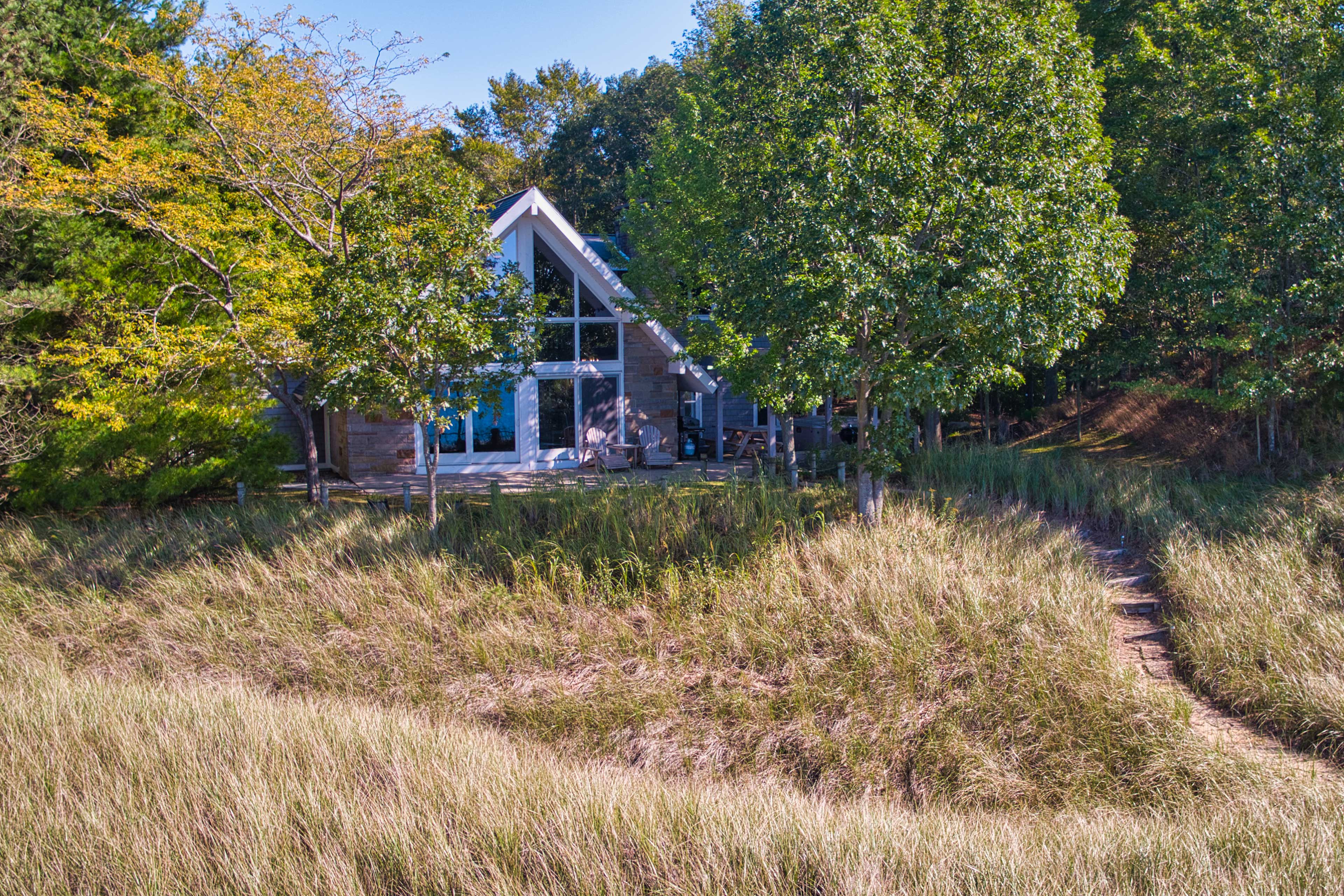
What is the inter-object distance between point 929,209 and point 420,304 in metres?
5.64

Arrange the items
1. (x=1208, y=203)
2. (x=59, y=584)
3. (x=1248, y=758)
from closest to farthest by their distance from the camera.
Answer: (x=1248, y=758) → (x=59, y=584) → (x=1208, y=203)

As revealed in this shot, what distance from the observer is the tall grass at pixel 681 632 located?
20.8ft

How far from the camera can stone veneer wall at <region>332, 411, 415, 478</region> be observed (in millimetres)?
15914

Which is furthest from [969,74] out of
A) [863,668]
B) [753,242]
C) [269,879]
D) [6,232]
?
[6,232]

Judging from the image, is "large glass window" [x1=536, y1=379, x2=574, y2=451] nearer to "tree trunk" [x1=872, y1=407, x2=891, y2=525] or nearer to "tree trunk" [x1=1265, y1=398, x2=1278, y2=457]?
"tree trunk" [x1=872, y1=407, x2=891, y2=525]

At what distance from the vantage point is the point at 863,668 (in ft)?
23.7

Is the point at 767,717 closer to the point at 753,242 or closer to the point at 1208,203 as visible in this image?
the point at 753,242

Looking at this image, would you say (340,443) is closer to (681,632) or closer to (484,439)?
(484,439)

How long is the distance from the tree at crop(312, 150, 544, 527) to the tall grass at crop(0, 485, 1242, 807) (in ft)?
5.36

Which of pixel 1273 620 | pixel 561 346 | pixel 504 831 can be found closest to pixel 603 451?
pixel 561 346

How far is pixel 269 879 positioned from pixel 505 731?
2.55 m

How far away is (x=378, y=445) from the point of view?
16047mm

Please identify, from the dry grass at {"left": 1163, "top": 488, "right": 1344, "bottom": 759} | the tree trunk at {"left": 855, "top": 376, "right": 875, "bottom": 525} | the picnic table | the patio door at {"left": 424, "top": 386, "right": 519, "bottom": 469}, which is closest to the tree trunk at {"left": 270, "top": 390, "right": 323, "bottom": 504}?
the patio door at {"left": 424, "top": 386, "right": 519, "bottom": 469}

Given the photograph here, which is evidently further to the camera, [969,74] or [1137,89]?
[1137,89]
